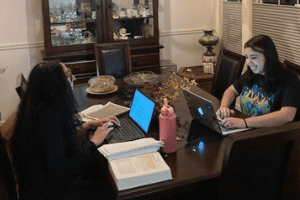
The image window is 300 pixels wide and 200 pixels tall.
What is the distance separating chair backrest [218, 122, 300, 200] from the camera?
4.54 feet

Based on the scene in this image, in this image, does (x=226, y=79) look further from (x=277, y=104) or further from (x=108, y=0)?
(x=108, y=0)

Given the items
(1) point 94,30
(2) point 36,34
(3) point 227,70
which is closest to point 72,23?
(1) point 94,30

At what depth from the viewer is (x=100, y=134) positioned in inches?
79.7

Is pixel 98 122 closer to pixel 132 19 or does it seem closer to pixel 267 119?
pixel 267 119

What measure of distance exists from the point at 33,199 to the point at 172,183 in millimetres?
643

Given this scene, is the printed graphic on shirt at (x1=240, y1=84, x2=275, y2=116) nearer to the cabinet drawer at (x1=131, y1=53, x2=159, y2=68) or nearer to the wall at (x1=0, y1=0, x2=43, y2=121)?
the cabinet drawer at (x1=131, y1=53, x2=159, y2=68)

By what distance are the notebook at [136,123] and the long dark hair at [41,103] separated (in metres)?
0.31

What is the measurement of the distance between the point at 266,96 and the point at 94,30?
222 centimetres

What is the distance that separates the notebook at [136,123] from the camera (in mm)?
2039

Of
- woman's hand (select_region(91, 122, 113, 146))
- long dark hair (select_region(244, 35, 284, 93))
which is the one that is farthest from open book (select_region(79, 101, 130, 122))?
long dark hair (select_region(244, 35, 284, 93))

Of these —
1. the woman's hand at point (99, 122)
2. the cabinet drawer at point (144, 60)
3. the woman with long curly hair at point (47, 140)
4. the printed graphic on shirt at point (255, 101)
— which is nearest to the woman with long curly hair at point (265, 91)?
the printed graphic on shirt at point (255, 101)

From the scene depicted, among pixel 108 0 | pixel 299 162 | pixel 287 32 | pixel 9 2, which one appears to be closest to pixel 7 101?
pixel 9 2

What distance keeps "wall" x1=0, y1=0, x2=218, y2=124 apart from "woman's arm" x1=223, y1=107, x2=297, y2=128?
8.48 ft

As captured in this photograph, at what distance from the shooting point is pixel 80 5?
13.1 ft
